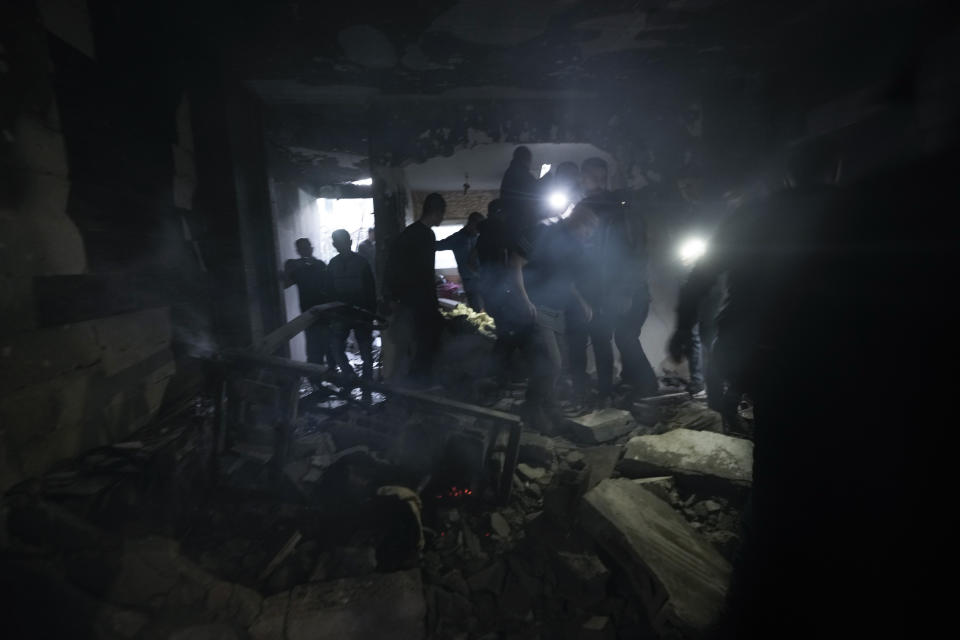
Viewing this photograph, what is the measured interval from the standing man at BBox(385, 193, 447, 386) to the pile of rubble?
135 centimetres

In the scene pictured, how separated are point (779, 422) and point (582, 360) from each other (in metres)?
3.19

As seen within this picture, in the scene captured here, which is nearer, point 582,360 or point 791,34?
point 791,34

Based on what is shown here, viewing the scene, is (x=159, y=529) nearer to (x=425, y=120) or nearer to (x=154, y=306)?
(x=154, y=306)

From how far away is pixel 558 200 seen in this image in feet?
14.0

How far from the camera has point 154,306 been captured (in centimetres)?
375

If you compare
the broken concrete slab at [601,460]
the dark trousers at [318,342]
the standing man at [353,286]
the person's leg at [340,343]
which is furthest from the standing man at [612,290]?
the dark trousers at [318,342]

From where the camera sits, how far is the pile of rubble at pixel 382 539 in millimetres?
1987

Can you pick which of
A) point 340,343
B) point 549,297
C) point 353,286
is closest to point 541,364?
point 549,297

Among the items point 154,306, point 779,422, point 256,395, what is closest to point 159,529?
point 256,395

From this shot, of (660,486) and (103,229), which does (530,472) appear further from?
(103,229)

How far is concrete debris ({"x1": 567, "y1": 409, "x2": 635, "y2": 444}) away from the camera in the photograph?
3.59m

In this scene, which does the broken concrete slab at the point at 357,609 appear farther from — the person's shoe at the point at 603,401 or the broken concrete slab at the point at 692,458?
the person's shoe at the point at 603,401

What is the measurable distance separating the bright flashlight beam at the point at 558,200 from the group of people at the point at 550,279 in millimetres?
11

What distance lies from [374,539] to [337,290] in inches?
142
